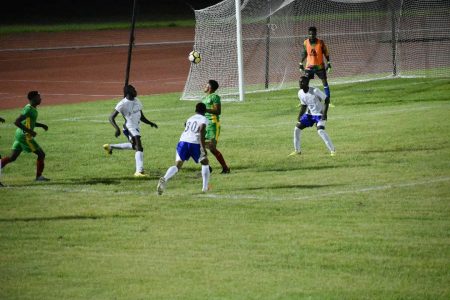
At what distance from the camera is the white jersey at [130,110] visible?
20094 mm

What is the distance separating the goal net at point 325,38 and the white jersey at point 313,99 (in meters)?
11.4

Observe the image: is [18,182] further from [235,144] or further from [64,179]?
[235,144]

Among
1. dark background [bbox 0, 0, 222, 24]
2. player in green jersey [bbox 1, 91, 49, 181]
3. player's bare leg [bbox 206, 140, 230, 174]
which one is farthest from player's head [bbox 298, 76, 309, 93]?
dark background [bbox 0, 0, 222, 24]

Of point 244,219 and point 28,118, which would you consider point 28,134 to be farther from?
point 244,219

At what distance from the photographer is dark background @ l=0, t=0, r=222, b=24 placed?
223 ft

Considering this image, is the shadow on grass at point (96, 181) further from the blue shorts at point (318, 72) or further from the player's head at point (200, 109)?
the blue shorts at point (318, 72)

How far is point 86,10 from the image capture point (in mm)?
71625

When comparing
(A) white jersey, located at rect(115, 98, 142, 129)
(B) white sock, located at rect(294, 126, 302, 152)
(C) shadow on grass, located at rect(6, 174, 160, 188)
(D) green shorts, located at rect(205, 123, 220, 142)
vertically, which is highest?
(A) white jersey, located at rect(115, 98, 142, 129)

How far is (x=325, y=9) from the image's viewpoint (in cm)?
3825

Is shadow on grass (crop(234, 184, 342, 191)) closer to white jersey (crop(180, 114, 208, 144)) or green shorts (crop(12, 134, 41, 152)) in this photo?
white jersey (crop(180, 114, 208, 144))

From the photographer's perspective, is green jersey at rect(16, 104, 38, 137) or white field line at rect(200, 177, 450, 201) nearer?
white field line at rect(200, 177, 450, 201)

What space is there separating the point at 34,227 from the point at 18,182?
14.9ft

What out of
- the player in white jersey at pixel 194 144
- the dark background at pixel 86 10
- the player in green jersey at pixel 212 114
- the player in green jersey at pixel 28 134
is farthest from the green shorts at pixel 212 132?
the dark background at pixel 86 10

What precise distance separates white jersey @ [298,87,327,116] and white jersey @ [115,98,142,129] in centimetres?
359
